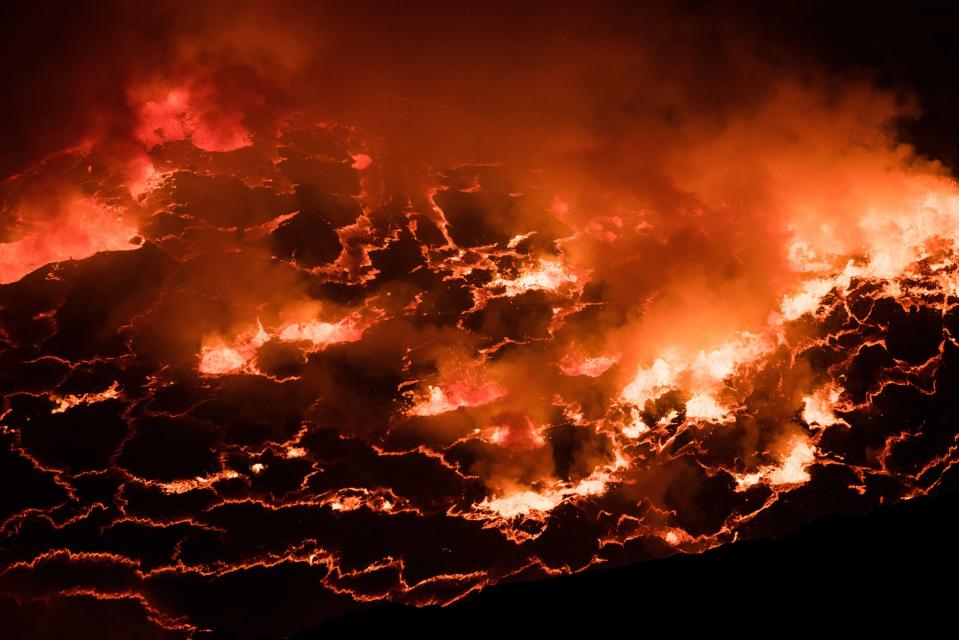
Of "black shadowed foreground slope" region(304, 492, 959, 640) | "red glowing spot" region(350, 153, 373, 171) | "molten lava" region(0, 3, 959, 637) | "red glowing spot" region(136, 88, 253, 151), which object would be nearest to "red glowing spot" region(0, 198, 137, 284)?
"molten lava" region(0, 3, 959, 637)

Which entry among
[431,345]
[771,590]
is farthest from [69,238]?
[771,590]

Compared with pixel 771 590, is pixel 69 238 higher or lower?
higher

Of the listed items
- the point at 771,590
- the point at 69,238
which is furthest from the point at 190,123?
the point at 771,590

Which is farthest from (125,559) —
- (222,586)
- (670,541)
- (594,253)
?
(594,253)

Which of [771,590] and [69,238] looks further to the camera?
[69,238]

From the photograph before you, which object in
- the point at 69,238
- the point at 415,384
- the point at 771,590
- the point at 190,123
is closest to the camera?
the point at 771,590

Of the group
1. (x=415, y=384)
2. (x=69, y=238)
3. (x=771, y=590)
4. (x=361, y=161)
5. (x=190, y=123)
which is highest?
(x=190, y=123)

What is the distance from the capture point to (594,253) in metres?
9.02

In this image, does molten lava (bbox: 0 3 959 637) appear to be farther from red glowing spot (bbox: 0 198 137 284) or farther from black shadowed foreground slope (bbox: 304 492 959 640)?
black shadowed foreground slope (bbox: 304 492 959 640)

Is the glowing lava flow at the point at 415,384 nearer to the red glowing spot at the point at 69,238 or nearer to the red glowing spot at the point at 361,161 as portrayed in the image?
the red glowing spot at the point at 69,238

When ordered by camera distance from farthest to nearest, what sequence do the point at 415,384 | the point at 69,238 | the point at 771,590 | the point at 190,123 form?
the point at 190,123, the point at 69,238, the point at 415,384, the point at 771,590

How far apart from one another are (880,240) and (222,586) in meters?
10.1

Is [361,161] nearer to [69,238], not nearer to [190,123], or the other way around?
[190,123]

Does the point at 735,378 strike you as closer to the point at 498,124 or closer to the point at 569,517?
the point at 569,517
